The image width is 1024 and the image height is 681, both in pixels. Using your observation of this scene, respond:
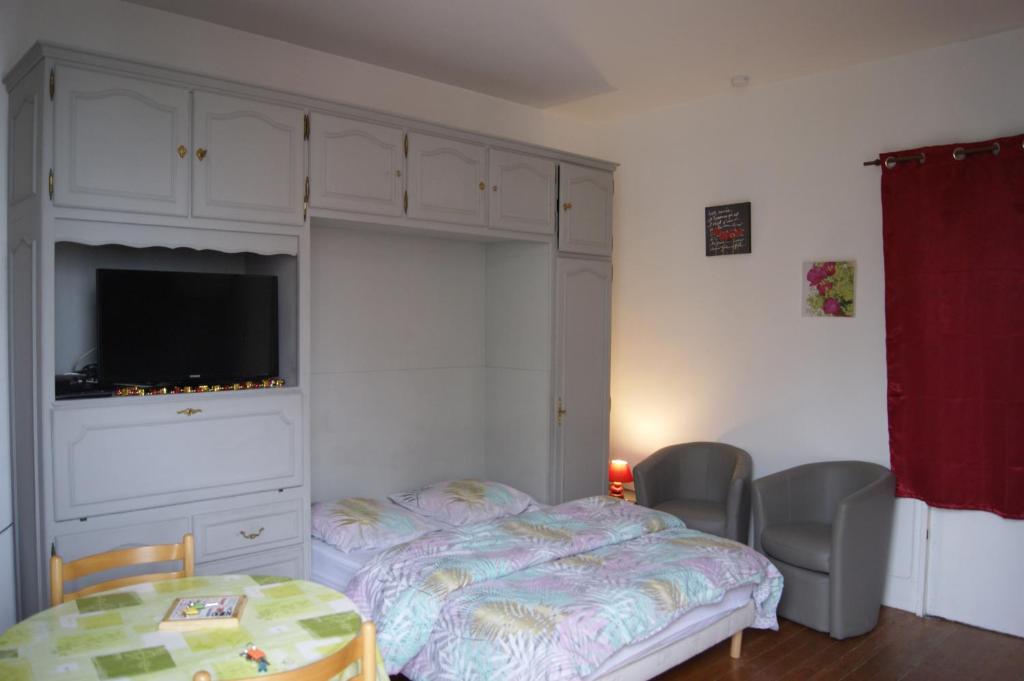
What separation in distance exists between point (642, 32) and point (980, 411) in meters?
2.44

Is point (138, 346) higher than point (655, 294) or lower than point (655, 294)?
lower

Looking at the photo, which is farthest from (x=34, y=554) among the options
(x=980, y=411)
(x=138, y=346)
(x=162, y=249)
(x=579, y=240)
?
(x=980, y=411)

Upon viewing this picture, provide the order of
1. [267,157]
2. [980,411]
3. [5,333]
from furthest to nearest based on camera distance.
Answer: [980,411]
[267,157]
[5,333]

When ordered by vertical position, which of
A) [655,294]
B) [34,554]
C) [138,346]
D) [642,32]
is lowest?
[34,554]

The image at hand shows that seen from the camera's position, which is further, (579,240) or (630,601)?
(579,240)

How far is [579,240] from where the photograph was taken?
443 centimetres

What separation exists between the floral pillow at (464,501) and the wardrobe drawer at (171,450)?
31.3 inches

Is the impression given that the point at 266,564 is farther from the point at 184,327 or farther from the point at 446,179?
the point at 446,179

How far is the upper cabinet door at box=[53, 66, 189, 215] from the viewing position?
2.71m

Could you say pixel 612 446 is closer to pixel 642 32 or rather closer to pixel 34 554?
pixel 642 32

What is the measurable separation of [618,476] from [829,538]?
5.39 ft

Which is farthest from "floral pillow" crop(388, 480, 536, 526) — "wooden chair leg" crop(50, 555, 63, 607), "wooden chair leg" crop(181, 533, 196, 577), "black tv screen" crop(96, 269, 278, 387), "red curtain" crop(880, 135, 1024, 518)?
"red curtain" crop(880, 135, 1024, 518)

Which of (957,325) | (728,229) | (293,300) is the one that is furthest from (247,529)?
(957,325)

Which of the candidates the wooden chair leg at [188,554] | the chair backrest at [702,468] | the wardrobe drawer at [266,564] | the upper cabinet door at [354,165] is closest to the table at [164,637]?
the wooden chair leg at [188,554]
